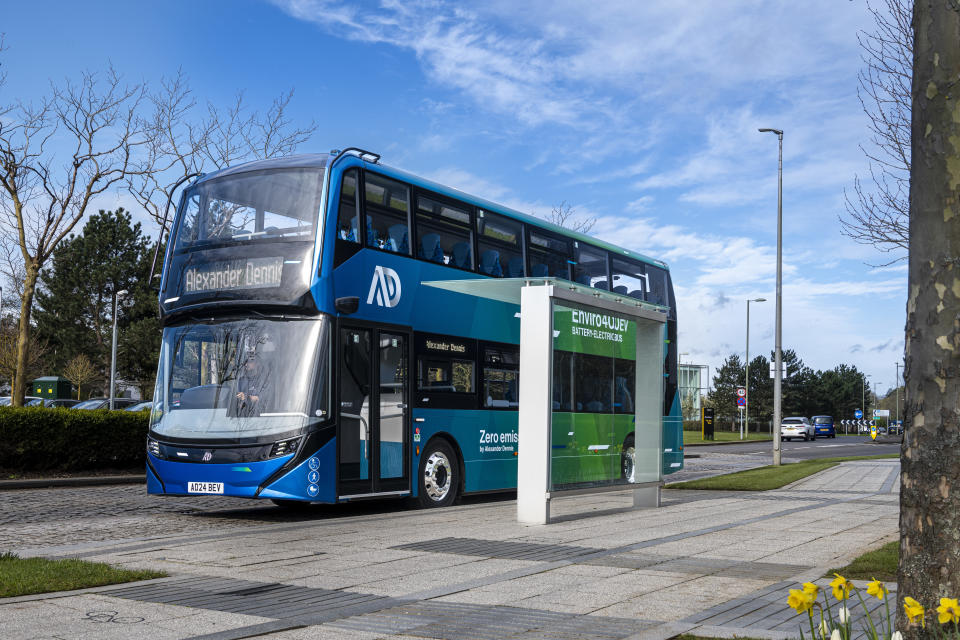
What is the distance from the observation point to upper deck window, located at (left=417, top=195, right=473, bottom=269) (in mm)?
14231

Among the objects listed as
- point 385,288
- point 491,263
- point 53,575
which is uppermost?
point 491,263

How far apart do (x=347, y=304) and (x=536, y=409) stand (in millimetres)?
2710

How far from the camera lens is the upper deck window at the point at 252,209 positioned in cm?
1247

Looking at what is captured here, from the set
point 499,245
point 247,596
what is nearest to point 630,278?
point 499,245

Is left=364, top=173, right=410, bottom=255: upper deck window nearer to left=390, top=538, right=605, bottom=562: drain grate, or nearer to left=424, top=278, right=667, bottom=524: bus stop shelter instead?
left=424, top=278, right=667, bottom=524: bus stop shelter

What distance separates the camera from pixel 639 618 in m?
6.26

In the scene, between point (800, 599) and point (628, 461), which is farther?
point (628, 461)

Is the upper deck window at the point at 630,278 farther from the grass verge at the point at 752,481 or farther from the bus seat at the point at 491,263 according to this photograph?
the grass verge at the point at 752,481

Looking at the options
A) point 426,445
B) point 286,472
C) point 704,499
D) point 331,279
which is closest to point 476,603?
point 286,472

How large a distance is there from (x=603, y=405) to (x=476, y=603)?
762cm

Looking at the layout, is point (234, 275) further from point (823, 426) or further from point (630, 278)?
point (823, 426)

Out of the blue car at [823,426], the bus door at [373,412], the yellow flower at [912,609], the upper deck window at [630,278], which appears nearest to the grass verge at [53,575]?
the bus door at [373,412]

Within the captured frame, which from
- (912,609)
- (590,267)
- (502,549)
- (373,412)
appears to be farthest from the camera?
(590,267)

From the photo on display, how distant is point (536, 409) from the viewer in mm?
12336
